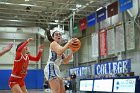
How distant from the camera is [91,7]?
23469mm

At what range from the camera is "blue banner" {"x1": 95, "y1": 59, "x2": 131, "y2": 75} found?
15840mm

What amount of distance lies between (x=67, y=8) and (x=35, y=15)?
3857mm

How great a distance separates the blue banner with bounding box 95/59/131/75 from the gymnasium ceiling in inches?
209

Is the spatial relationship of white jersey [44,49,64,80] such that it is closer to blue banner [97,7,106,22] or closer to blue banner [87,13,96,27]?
blue banner [97,7,106,22]

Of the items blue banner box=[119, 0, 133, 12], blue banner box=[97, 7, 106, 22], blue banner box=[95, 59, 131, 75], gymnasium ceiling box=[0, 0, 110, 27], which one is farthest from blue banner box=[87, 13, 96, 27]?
blue banner box=[119, 0, 133, 12]

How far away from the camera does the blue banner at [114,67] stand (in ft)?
52.0

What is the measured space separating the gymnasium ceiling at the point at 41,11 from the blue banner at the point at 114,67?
5.31 metres

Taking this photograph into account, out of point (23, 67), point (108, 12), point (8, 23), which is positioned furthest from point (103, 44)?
point (23, 67)

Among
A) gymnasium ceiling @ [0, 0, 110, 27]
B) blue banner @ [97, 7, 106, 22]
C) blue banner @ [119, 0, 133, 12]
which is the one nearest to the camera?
blue banner @ [119, 0, 133, 12]

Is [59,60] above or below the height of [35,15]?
below

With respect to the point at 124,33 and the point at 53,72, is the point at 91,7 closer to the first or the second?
the point at 124,33

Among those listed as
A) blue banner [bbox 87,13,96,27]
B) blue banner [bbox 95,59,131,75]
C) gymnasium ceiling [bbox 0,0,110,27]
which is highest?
gymnasium ceiling [bbox 0,0,110,27]

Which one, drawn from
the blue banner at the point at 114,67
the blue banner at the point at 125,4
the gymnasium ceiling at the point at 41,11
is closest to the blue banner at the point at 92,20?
the gymnasium ceiling at the point at 41,11

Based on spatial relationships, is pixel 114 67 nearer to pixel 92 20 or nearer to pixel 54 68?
pixel 92 20
